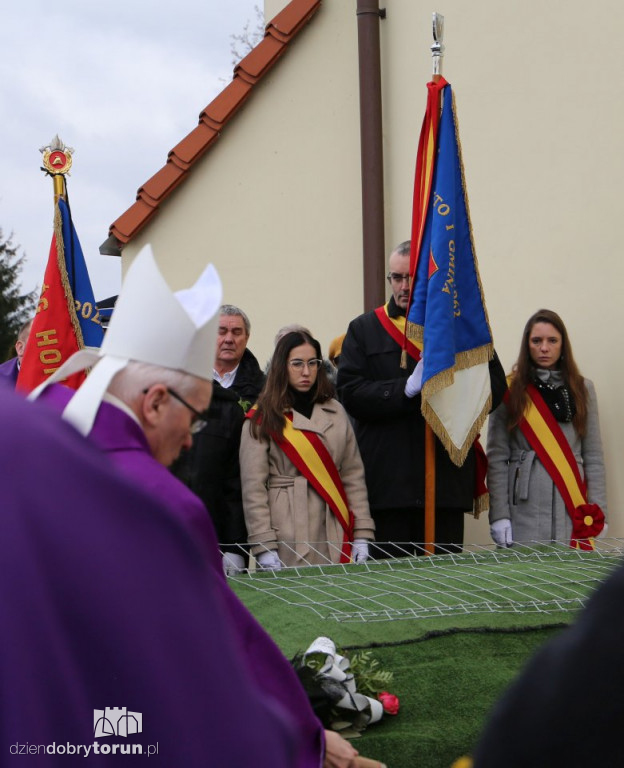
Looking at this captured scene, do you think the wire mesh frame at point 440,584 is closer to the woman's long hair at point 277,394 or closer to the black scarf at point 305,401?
the woman's long hair at point 277,394

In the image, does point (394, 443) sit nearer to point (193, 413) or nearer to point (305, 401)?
point (305, 401)

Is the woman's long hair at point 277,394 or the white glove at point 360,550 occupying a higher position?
the woman's long hair at point 277,394

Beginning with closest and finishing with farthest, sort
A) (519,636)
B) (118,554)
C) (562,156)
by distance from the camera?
(118,554)
(519,636)
(562,156)

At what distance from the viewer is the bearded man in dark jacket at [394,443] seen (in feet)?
19.0

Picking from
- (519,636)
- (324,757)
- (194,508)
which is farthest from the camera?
(519,636)

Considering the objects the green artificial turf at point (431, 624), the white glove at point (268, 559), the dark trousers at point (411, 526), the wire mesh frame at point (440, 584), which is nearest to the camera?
the green artificial turf at point (431, 624)

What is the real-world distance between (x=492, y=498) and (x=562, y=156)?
2355 mm

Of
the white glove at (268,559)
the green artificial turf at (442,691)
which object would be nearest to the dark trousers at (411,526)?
the white glove at (268,559)

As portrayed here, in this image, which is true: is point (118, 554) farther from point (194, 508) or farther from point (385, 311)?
point (385, 311)

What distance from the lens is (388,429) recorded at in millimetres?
5914

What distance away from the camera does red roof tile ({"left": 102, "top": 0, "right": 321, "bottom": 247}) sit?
9.04 metres

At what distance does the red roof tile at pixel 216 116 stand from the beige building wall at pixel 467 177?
0.11 metres

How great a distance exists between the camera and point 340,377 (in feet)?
19.5

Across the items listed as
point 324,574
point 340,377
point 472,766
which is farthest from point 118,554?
point 340,377
